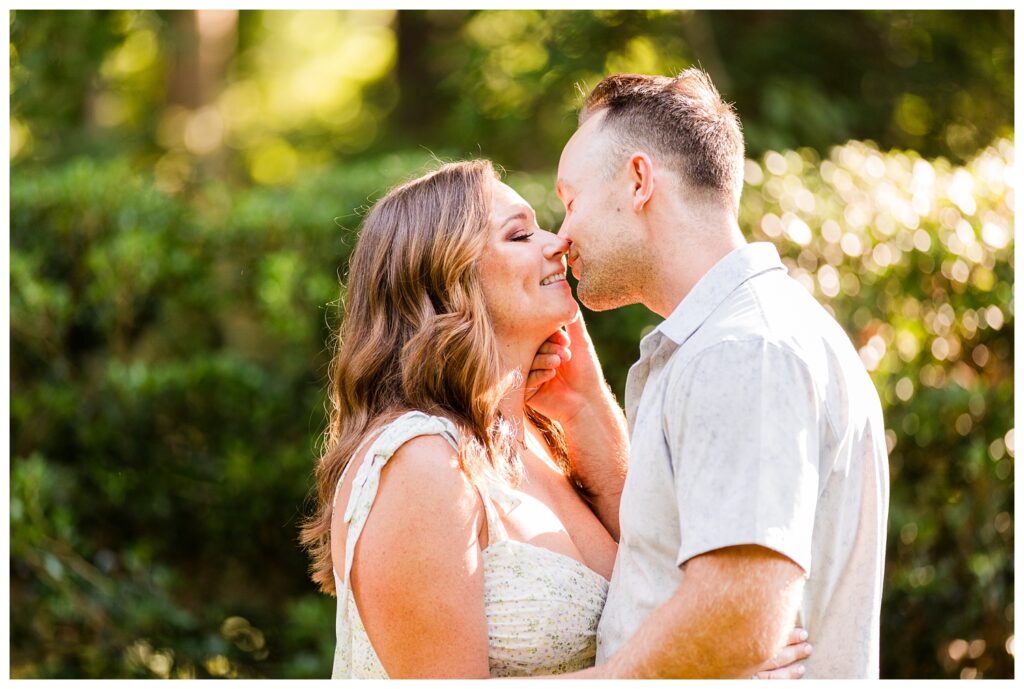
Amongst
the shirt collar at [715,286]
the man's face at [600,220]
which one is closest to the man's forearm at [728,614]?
the shirt collar at [715,286]

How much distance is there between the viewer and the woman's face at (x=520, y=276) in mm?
2855

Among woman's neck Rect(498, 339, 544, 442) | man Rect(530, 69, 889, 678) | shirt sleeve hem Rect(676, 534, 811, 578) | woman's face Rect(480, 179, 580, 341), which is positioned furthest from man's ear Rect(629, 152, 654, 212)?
shirt sleeve hem Rect(676, 534, 811, 578)

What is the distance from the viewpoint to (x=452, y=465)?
8.09 feet

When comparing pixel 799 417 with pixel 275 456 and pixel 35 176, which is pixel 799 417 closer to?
pixel 275 456

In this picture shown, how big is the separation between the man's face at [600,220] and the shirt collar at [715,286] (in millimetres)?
275

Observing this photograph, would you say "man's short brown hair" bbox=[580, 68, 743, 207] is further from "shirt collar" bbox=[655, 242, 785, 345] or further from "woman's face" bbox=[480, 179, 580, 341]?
"woman's face" bbox=[480, 179, 580, 341]

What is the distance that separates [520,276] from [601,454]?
674 millimetres

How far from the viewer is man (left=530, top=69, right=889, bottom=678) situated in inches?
74.1

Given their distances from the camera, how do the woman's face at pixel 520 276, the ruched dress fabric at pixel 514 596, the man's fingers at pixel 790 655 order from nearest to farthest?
the man's fingers at pixel 790 655
the ruched dress fabric at pixel 514 596
the woman's face at pixel 520 276

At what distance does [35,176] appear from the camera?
17.6 feet

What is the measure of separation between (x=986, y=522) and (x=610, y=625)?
2848 mm

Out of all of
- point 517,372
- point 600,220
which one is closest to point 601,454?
point 517,372

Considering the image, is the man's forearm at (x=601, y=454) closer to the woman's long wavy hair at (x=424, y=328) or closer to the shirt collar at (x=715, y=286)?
the woman's long wavy hair at (x=424, y=328)

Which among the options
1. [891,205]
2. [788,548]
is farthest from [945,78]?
[788,548]
